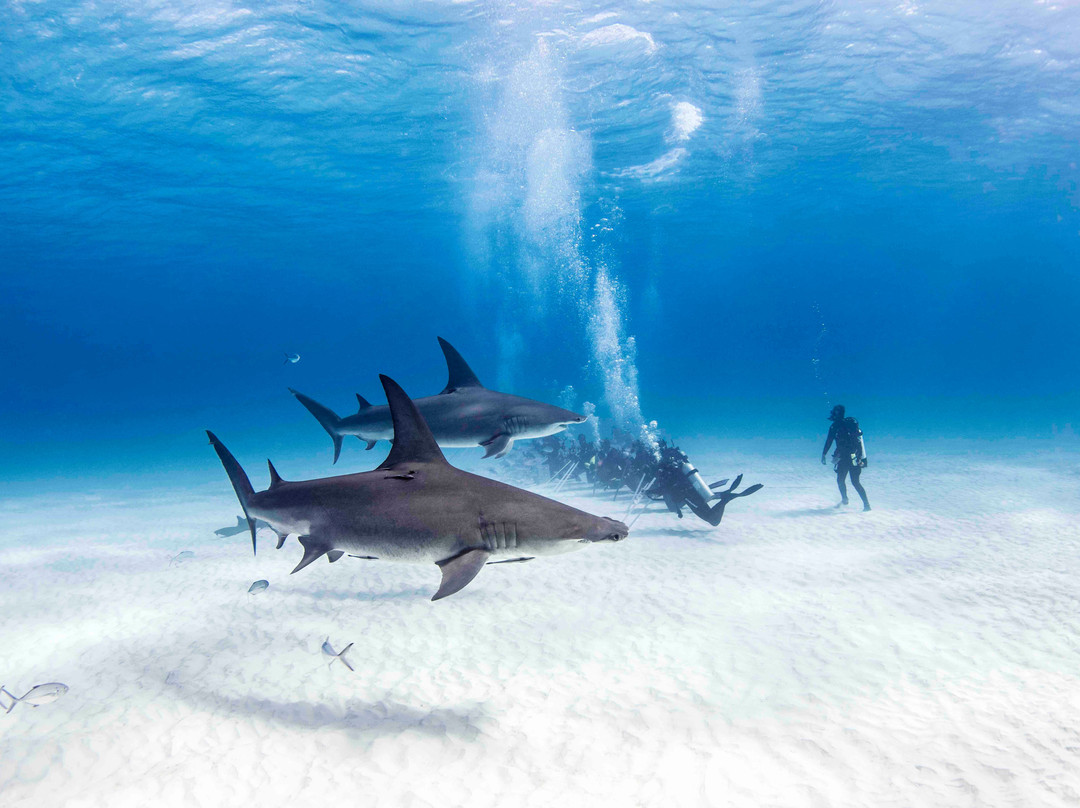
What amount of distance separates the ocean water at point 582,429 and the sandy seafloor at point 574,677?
0.16ft

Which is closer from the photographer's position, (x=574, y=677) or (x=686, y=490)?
(x=574, y=677)

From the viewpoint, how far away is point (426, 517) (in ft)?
11.6

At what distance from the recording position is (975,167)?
111ft

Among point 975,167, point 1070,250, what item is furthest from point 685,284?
point 975,167

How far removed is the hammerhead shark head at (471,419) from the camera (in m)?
5.66

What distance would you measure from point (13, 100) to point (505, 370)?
480 feet

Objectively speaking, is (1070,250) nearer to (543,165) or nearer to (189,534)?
(543,165)

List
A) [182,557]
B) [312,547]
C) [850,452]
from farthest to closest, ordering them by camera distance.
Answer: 1. [850,452]
2. [182,557]
3. [312,547]

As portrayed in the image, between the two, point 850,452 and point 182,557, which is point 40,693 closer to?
point 182,557

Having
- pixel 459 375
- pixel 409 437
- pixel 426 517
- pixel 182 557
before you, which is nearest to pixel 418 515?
pixel 426 517

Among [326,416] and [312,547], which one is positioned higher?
[326,416]

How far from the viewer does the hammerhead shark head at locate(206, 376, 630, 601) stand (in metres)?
3.37

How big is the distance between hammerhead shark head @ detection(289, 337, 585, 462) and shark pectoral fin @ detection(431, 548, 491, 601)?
2141 mm

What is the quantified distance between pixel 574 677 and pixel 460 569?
9.85 feet
